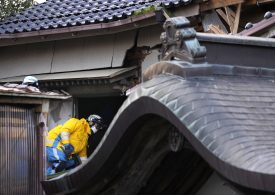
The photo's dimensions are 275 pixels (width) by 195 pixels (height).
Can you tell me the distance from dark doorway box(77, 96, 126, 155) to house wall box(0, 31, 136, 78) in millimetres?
969

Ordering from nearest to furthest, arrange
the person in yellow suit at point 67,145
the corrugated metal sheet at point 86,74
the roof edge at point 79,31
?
the person in yellow suit at point 67,145, the roof edge at point 79,31, the corrugated metal sheet at point 86,74

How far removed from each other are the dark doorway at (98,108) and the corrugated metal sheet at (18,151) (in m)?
5.90

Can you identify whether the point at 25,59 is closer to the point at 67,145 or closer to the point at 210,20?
the point at 67,145

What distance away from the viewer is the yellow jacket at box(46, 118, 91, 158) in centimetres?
895

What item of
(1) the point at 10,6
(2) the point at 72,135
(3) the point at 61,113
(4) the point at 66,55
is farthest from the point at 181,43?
(1) the point at 10,6

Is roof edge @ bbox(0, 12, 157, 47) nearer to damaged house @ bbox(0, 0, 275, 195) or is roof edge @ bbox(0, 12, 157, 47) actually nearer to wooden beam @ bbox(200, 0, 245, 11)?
damaged house @ bbox(0, 0, 275, 195)

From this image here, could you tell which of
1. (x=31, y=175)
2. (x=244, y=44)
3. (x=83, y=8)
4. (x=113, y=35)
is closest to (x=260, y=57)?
(x=244, y=44)

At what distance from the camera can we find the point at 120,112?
300 cm

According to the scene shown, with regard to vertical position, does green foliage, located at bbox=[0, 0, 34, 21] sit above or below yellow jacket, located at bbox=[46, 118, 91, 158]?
above

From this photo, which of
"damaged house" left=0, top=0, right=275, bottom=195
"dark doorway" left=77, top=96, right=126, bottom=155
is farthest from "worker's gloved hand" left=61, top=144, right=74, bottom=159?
"dark doorway" left=77, top=96, right=126, bottom=155

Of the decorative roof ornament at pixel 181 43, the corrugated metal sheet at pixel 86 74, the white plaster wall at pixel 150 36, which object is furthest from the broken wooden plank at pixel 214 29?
the decorative roof ornament at pixel 181 43

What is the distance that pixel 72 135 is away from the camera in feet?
30.1

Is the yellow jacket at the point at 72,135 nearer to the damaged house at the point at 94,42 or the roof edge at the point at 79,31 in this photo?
the damaged house at the point at 94,42

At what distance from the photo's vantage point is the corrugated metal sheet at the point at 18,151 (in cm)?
542
